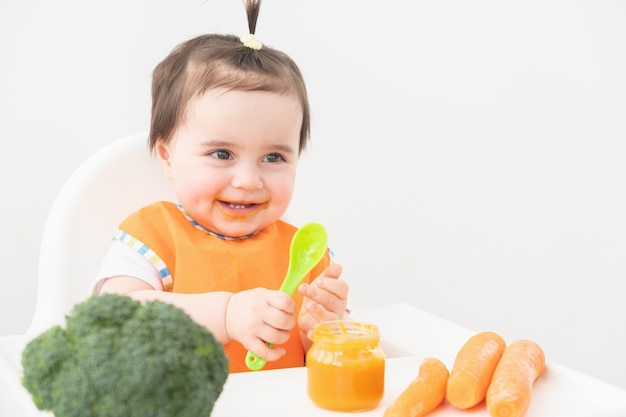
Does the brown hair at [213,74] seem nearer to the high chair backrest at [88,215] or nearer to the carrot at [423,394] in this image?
the high chair backrest at [88,215]

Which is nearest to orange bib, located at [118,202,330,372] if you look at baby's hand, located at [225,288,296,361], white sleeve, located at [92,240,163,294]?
white sleeve, located at [92,240,163,294]

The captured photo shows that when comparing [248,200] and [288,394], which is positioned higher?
[248,200]

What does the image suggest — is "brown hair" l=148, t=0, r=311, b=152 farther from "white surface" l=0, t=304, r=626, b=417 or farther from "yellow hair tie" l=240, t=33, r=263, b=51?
"white surface" l=0, t=304, r=626, b=417

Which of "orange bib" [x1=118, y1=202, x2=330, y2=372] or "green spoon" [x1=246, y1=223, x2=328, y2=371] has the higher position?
"green spoon" [x1=246, y1=223, x2=328, y2=371]

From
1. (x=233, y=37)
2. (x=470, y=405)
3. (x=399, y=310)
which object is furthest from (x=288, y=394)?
(x=233, y=37)

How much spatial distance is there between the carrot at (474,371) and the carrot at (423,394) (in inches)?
0.6

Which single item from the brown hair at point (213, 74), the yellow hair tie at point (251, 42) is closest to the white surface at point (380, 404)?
the brown hair at point (213, 74)

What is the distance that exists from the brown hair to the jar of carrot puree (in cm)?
63

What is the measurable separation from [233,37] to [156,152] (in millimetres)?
307

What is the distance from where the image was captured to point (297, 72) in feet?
5.71

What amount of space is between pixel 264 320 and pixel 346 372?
191 millimetres

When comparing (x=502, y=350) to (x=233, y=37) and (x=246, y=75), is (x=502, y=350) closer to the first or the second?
(x=246, y=75)

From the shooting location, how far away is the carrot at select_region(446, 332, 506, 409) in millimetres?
1195

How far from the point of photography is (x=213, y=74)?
64.4 inches
